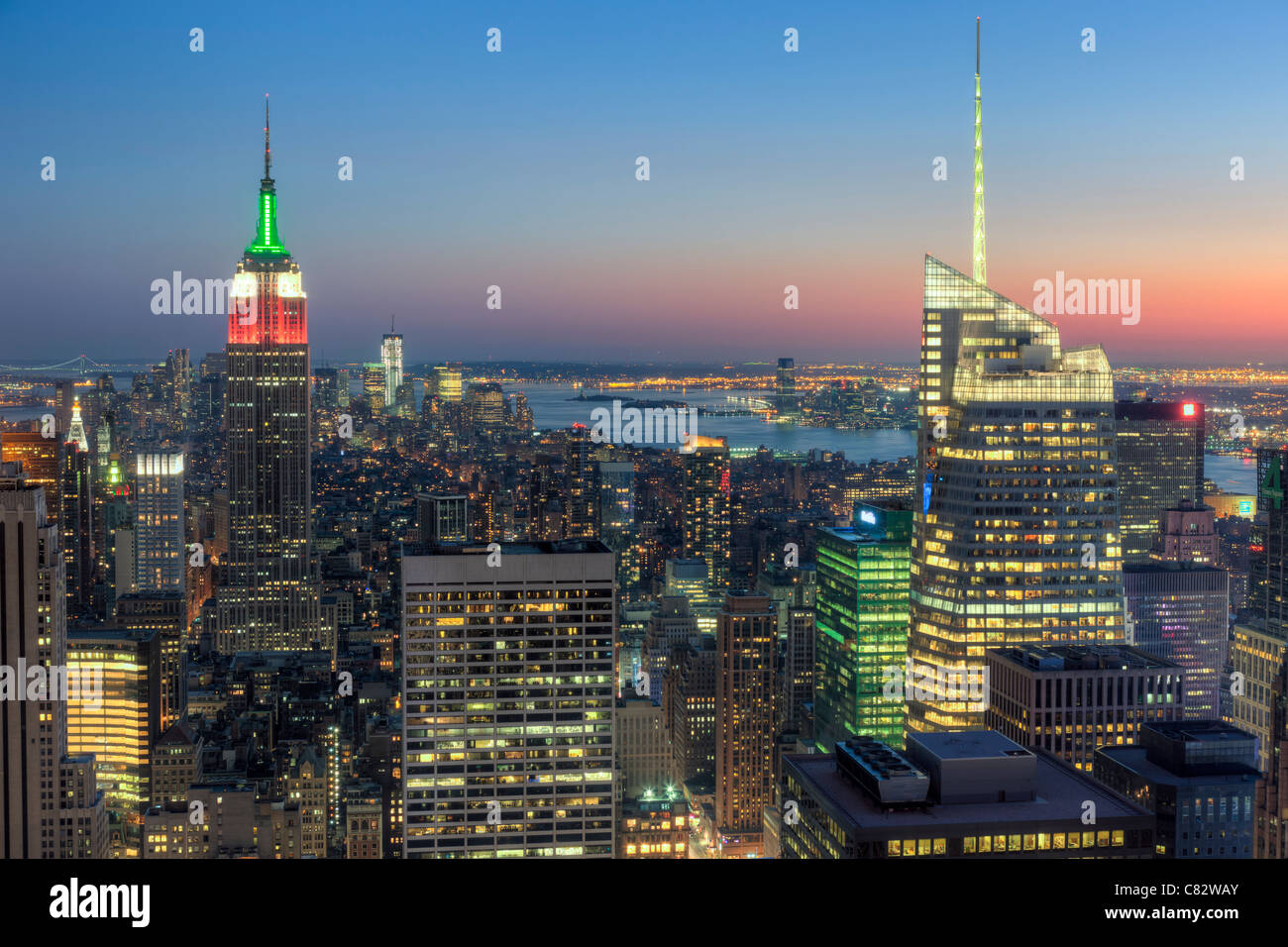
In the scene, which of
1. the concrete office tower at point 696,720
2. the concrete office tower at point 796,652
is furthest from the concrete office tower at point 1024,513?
the concrete office tower at point 696,720

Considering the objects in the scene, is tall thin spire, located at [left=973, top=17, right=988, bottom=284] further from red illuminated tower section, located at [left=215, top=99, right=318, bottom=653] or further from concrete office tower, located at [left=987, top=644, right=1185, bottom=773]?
red illuminated tower section, located at [left=215, top=99, right=318, bottom=653]

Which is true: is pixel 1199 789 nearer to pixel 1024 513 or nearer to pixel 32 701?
pixel 1024 513

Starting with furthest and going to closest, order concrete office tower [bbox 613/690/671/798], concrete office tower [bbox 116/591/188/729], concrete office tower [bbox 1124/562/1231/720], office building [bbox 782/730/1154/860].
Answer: concrete office tower [bbox 116/591/188/729], concrete office tower [bbox 1124/562/1231/720], concrete office tower [bbox 613/690/671/798], office building [bbox 782/730/1154/860]

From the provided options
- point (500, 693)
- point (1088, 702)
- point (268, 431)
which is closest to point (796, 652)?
point (1088, 702)

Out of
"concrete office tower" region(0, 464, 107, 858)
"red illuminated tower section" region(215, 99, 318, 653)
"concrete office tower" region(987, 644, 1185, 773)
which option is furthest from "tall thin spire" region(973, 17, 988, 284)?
"red illuminated tower section" region(215, 99, 318, 653)
